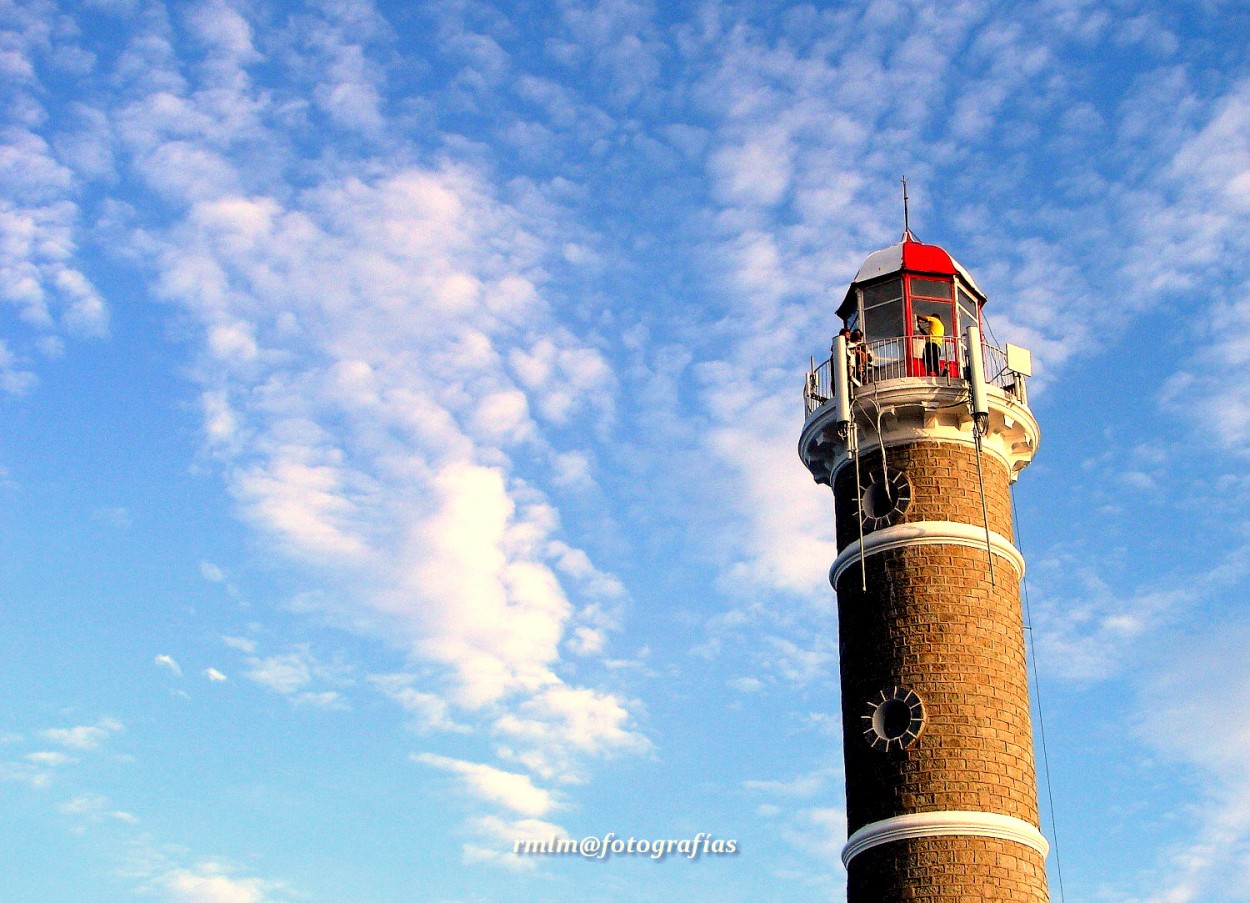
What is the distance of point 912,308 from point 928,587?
21.2 feet

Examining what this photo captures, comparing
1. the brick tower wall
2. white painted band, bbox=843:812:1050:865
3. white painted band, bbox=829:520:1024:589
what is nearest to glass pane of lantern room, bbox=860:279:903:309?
the brick tower wall

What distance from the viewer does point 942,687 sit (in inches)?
987

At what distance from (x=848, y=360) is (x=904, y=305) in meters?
2.18

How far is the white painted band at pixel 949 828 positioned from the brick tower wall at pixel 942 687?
115 millimetres

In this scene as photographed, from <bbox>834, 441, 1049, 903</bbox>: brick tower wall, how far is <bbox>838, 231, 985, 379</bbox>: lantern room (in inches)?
84.7

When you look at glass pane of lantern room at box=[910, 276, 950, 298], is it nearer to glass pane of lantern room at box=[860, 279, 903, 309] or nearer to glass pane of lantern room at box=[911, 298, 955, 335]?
glass pane of lantern room at box=[911, 298, 955, 335]

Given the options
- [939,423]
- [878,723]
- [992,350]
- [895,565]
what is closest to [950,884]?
[878,723]

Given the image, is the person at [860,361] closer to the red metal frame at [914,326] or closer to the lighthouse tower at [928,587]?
the lighthouse tower at [928,587]

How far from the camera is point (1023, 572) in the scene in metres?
27.7

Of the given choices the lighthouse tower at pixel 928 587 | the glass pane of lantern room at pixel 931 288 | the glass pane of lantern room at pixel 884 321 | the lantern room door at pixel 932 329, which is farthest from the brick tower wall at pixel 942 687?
the glass pane of lantern room at pixel 931 288

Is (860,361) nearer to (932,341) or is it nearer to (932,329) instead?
(932,341)

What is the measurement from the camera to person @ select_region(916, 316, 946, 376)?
28641mm

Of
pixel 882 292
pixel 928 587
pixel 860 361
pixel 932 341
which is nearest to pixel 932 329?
pixel 932 341

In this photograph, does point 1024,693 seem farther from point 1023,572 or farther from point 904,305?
point 904,305
